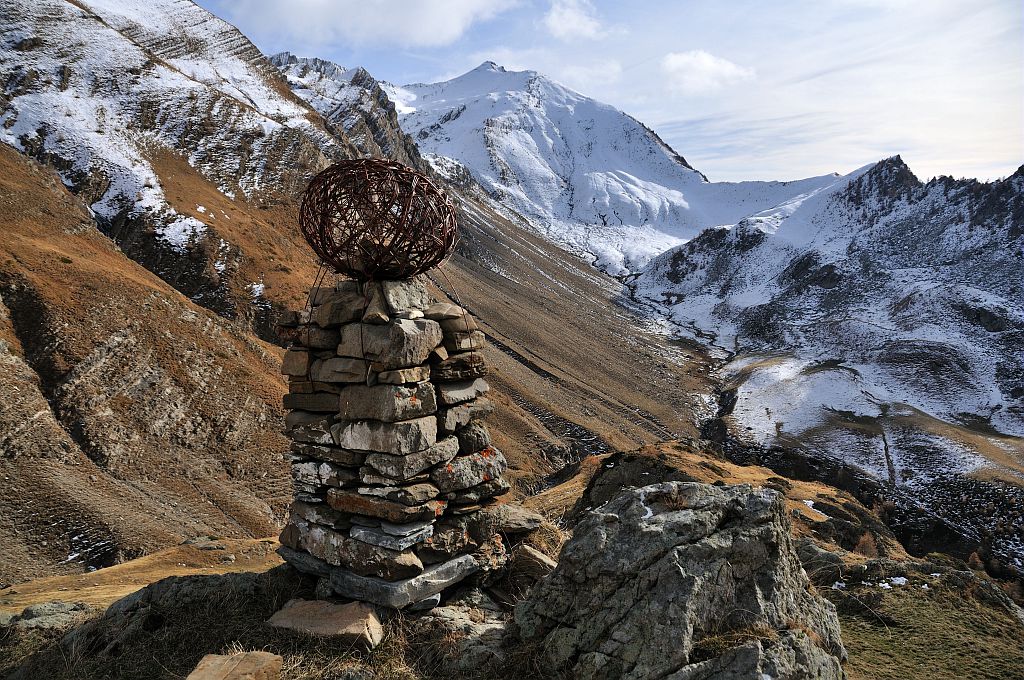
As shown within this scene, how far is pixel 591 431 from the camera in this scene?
127 feet

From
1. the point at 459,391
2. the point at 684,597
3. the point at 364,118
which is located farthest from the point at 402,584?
the point at 364,118

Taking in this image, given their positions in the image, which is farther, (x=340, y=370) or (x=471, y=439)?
(x=471, y=439)

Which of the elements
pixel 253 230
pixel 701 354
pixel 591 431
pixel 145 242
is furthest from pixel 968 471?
pixel 145 242

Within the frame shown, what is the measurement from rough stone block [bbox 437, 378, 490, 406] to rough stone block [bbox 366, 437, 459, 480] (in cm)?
56

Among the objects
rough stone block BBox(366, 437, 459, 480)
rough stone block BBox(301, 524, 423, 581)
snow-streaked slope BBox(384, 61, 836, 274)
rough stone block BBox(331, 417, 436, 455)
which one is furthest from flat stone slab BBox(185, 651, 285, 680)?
snow-streaked slope BBox(384, 61, 836, 274)

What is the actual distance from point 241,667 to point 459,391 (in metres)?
3.62

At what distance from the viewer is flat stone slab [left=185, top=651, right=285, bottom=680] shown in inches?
198

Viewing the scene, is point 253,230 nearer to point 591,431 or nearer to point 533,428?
point 533,428

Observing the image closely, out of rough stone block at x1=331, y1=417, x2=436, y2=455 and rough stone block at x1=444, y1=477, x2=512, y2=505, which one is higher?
rough stone block at x1=331, y1=417, x2=436, y2=455

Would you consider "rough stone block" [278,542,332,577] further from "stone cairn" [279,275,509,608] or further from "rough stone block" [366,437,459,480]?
"rough stone block" [366,437,459,480]

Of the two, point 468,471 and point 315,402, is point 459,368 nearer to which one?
point 468,471

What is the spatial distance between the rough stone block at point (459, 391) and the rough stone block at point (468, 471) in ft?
2.36

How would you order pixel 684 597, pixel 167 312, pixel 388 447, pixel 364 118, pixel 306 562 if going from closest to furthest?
pixel 684 597
pixel 388 447
pixel 306 562
pixel 167 312
pixel 364 118

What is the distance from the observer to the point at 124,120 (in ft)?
139
